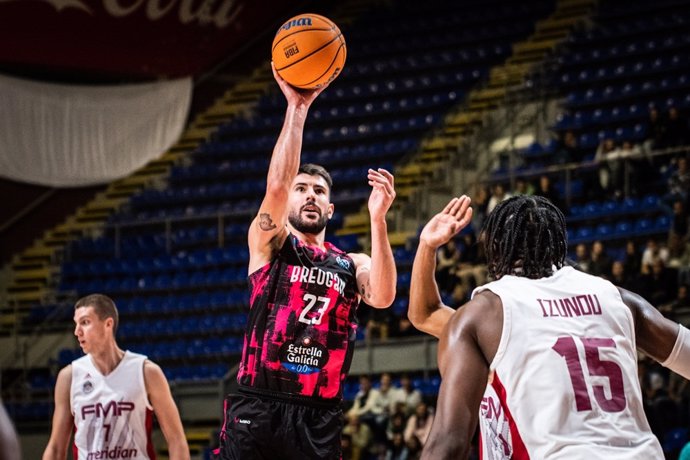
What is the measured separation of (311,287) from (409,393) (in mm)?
7401

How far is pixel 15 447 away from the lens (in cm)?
244

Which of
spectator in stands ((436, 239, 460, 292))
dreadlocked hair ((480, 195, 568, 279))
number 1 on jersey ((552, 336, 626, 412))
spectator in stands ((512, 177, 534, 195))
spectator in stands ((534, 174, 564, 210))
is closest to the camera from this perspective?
number 1 on jersey ((552, 336, 626, 412))

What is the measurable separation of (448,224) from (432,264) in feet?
0.57

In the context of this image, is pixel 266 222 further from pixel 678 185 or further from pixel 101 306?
pixel 678 185

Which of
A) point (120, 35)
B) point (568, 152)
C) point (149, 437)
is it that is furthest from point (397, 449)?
point (120, 35)

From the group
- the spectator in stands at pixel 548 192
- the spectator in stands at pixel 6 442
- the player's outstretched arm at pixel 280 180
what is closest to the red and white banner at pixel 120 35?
the spectator in stands at pixel 548 192

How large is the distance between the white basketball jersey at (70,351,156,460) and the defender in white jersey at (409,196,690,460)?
357cm

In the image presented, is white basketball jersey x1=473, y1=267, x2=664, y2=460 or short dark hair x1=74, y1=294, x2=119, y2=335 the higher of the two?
short dark hair x1=74, y1=294, x2=119, y2=335

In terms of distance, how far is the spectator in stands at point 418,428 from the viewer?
12.3 metres

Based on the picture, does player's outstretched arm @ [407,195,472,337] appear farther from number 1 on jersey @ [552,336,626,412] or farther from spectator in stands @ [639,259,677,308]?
spectator in stands @ [639,259,677,308]

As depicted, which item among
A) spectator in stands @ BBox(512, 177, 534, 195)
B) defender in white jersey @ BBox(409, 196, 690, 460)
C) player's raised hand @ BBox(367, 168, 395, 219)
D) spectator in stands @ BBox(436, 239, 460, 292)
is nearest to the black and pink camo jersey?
player's raised hand @ BBox(367, 168, 395, 219)

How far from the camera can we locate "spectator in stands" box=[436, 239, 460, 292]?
1383cm

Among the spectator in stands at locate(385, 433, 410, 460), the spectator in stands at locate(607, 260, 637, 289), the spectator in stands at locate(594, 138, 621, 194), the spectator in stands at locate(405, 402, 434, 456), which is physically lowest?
the spectator in stands at locate(385, 433, 410, 460)

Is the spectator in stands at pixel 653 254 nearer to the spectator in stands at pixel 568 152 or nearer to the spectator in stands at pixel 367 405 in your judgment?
the spectator in stands at pixel 568 152
